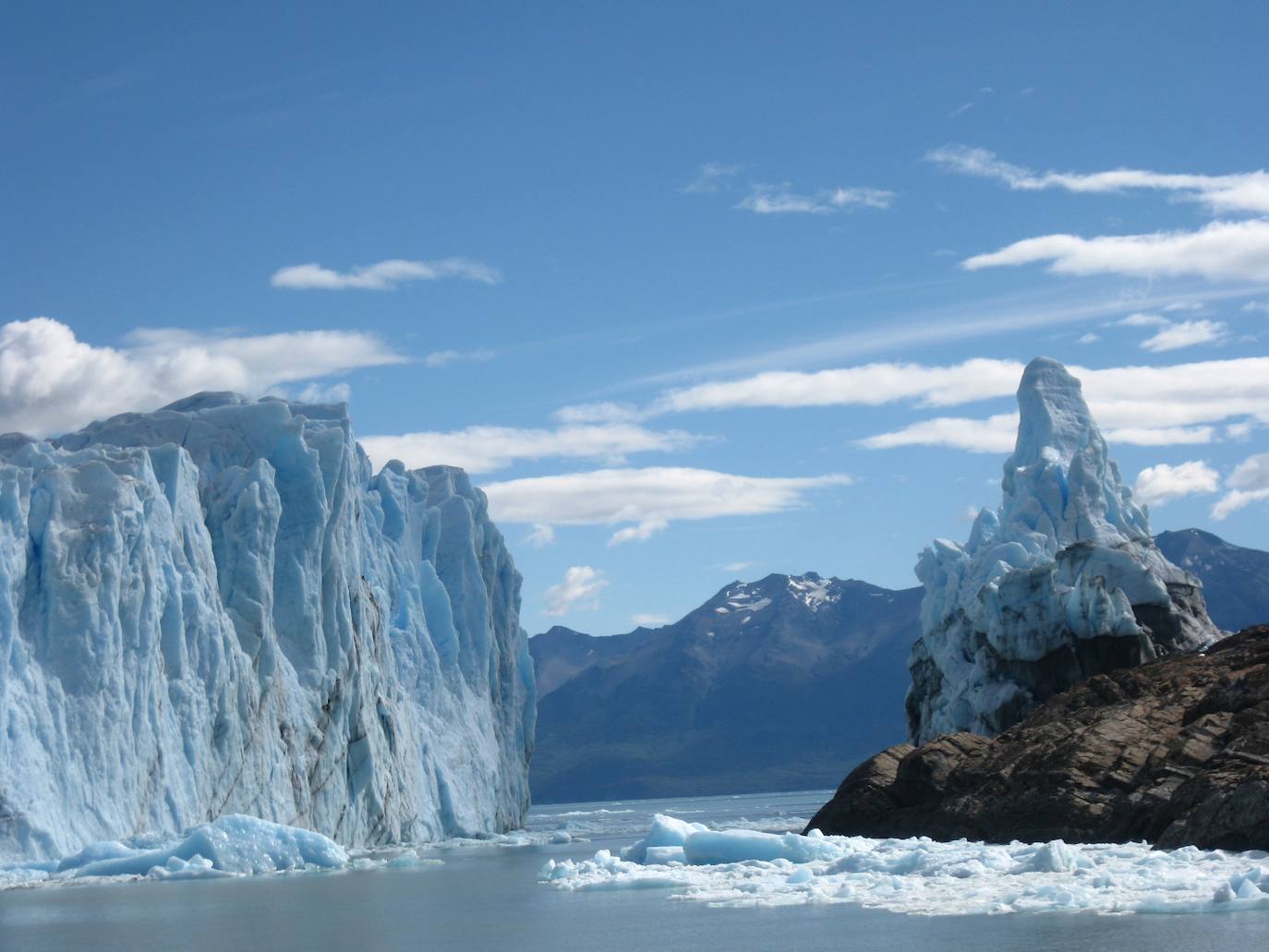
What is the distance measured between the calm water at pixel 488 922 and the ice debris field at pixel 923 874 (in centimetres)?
52

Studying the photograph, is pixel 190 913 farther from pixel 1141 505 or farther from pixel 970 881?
pixel 1141 505

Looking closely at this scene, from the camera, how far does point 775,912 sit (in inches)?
792

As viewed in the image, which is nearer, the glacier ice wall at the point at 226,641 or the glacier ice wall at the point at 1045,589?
the glacier ice wall at the point at 226,641

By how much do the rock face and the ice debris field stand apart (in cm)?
97

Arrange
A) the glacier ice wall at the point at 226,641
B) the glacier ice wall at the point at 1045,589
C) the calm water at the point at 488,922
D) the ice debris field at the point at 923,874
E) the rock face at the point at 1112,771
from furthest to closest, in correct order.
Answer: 1. the glacier ice wall at the point at 1045,589
2. the glacier ice wall at the point at 226,641
3. the rock face at the point at 1112,771
4. the ice debris field at the point at 923,874
5. the calm water at the point at 488,922

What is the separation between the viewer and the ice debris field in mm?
17766

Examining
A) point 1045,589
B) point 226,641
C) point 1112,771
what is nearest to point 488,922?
point 1112,771

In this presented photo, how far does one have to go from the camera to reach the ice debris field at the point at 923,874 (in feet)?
58.3

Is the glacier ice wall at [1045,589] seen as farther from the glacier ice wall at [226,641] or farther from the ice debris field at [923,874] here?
the ice debris field at [923,874]

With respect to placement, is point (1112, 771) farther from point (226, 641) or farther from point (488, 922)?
point (226, 641)

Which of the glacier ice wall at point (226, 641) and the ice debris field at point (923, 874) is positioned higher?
the glacier ice wall at point (226, 641)

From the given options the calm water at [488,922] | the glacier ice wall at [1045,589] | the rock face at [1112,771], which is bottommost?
the calm water at [488,922]

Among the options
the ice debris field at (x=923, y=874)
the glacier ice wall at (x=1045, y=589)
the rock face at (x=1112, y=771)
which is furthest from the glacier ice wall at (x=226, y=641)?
the glacier ice wall at (x=1045, y=589)

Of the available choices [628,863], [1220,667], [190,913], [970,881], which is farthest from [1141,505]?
[190,913]
